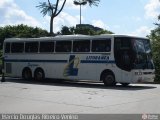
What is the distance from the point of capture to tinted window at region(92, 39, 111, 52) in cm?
2520

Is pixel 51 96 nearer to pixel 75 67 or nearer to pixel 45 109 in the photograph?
pixel 45 109

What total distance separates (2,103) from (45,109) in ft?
8.14

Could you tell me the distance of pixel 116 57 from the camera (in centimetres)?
2478

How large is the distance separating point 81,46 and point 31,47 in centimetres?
520

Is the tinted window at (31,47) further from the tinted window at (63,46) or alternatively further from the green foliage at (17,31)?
the green foliage at (17,31)

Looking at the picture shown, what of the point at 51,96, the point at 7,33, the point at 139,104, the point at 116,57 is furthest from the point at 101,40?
the point at 7,33

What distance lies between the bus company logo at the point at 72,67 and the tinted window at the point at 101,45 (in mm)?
1643

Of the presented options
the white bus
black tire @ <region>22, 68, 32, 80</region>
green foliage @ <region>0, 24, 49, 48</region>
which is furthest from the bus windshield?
green foliage @ <region>0, 24, 49, 48</region>

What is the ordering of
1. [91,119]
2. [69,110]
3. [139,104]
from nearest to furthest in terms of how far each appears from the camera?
[91,119] → [69,110] → [139,104]

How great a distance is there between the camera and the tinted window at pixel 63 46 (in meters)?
27.7

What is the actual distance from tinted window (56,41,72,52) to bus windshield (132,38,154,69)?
4.71m

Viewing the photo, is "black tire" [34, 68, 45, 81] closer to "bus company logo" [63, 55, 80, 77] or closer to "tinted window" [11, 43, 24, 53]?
"tinted window" [11, 43, 24, 53]

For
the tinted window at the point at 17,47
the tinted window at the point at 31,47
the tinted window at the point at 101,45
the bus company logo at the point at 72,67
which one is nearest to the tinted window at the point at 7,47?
the tinted window at the point at 17,47

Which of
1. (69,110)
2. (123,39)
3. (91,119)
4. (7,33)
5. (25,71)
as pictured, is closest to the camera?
(91,119)
